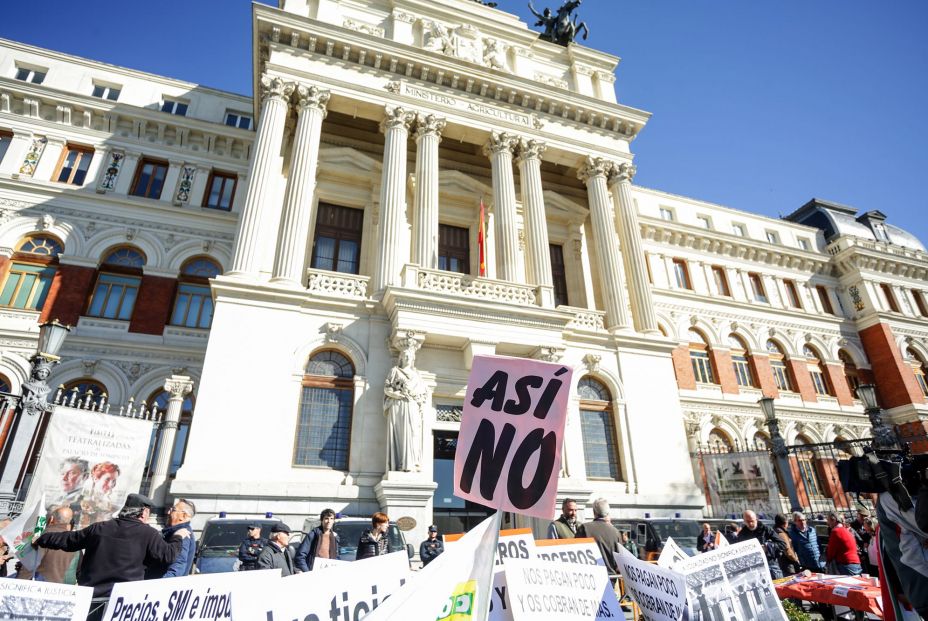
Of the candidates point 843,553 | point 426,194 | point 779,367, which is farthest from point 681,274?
point 843,553

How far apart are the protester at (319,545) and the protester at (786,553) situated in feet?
25.4

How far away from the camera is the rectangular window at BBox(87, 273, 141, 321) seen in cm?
1822

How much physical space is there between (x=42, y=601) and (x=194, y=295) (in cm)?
1703

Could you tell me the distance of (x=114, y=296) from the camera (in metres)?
18.6

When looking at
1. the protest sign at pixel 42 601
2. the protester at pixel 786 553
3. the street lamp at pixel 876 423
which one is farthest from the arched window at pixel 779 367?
the protest sign at pixel 42 601

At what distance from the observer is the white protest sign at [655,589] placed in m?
4.58

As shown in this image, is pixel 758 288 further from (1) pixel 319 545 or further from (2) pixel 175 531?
(2) pixel 175 531

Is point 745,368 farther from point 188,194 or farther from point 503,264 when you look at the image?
point 188,194

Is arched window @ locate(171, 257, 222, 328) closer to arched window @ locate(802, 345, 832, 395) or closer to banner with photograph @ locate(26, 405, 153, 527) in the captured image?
banner with photograph @ locate(26, 405, 153, 527)

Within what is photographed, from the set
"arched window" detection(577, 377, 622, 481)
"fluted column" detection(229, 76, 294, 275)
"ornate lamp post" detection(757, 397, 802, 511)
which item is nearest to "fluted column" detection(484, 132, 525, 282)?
"arched window" detection(577, 377, 622, 481)

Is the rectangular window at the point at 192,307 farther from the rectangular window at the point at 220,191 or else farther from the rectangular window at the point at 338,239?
the rectangular window at the point at 338,239

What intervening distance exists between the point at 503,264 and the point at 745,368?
59.6ft

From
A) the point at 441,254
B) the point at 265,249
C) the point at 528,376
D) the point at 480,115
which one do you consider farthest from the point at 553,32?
the point at 528,376

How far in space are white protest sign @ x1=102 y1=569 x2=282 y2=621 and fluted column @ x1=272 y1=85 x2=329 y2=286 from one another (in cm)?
1074
